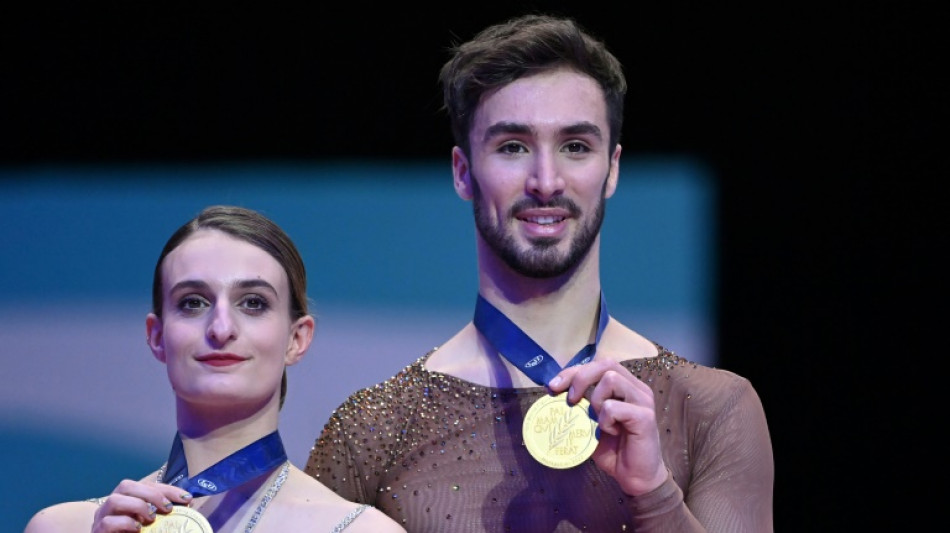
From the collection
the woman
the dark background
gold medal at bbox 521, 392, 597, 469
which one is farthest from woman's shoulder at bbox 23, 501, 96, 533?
the dark background

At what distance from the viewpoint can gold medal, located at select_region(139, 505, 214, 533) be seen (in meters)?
2.59

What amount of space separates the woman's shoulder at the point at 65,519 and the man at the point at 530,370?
20.1 inches

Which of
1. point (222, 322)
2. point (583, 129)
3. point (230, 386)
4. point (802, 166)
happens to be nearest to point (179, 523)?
point (230, 386)

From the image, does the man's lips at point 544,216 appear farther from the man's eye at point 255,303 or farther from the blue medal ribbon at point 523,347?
the man's eye at point 255,303

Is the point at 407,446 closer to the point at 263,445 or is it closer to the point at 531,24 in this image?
the point at 263,445

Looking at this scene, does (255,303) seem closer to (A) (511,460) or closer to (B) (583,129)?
(A) (511,460)

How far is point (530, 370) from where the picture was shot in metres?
3.03

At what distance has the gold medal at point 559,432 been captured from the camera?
2701 millimetres

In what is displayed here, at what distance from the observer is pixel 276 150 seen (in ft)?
13.2

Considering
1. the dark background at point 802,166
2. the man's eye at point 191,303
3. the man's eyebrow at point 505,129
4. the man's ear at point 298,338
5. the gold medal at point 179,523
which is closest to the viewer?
the gold medal at point 179,523

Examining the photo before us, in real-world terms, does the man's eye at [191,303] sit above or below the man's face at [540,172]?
below

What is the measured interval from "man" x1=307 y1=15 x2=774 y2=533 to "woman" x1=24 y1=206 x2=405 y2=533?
239 mm

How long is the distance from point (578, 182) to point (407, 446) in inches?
26.9

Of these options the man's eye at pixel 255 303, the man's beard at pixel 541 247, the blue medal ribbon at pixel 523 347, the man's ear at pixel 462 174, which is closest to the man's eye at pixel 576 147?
the man's beard at pixel 541 247
